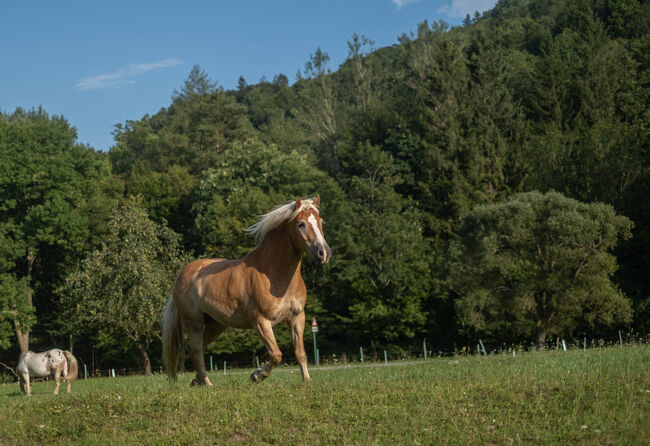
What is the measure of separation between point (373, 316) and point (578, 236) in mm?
17663

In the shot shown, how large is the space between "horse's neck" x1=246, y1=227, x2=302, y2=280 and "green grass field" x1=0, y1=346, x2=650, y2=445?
70.1 inches

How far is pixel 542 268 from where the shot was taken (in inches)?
1628

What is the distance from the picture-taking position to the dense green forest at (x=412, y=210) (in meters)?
41.8

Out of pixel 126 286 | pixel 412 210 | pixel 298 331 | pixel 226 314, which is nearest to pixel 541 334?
pixel 412 210

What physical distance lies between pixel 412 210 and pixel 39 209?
101 feet

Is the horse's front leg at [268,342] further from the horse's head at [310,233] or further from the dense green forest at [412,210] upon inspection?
the dense green forest at [412,210]

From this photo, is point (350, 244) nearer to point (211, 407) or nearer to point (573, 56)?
point (573, 56)

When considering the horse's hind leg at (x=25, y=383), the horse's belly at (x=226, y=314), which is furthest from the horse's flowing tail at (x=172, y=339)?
the horse's hind leg at (x=25, y=383)

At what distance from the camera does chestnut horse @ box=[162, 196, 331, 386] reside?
10484 millimetres

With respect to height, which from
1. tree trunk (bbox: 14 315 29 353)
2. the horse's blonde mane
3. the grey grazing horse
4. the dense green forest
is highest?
the dense green forest

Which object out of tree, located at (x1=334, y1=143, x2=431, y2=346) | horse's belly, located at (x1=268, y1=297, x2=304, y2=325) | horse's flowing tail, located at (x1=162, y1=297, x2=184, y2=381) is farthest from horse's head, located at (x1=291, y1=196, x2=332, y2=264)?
tree, located at (x1=334, y1=143, x2=431, y2=346)

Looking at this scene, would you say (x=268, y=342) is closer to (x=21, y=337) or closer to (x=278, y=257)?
(x=278, y=257)

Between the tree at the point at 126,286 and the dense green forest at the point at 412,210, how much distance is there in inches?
5.7

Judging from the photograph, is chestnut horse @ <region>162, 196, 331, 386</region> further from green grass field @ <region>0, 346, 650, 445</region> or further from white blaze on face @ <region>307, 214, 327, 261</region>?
green grass field @ <region>0, 346, 650, 445</region>
